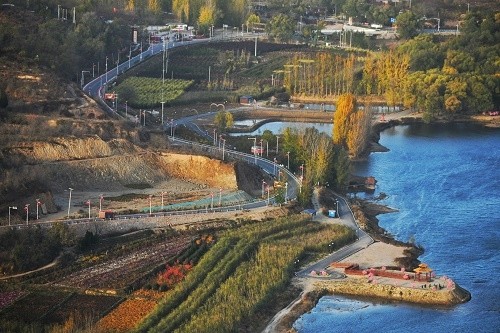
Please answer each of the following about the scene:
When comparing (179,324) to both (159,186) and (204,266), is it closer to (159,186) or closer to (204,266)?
(204,266)

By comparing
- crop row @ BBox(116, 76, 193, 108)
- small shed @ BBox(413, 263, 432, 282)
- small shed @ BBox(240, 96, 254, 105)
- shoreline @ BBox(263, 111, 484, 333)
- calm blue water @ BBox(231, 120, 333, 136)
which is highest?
crop row @ BBox(116, 76, 193, 108)

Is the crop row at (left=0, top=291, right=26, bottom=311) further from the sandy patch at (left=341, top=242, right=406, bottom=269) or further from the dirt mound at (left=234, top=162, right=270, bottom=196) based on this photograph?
the dirt mound at (left=234, top=162, right=270, bottom=196)

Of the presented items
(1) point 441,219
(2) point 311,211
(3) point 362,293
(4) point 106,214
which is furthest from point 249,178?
(3) point 362,293

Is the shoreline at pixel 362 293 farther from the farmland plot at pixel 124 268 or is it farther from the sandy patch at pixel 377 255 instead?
the farmland plot at pixel 124 268

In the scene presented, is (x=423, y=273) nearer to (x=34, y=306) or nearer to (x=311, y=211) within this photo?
(x=311, y=211)

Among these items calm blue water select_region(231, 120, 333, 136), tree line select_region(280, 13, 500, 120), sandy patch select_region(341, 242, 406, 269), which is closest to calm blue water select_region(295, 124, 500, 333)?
sandy patch select_region(341, 242, 406, 269)

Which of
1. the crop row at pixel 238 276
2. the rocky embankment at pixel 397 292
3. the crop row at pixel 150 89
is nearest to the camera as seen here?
the crop row at pixel 238 276

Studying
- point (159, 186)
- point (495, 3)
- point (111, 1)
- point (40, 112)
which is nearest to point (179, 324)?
point (159, 186)

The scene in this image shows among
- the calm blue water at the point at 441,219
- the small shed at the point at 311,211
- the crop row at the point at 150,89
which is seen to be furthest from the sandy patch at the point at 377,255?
the crop row at the point at 150,89
